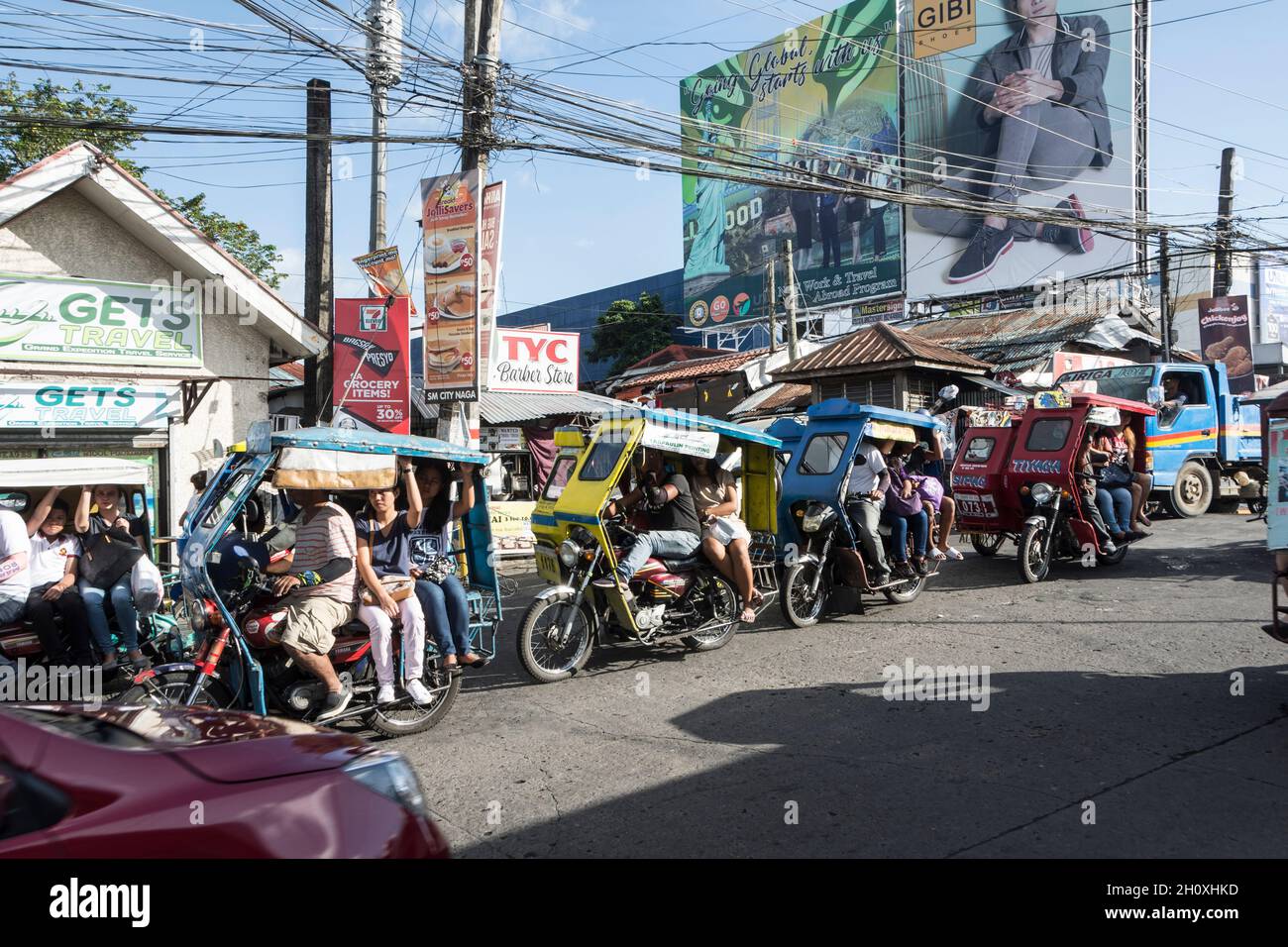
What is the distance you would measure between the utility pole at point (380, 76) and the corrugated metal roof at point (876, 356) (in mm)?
11315

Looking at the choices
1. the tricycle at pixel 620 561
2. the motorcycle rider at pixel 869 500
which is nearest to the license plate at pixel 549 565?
the tricycle at pixel 620 561

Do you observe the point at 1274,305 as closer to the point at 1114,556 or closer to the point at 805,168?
the point at 805,168

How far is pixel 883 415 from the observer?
31.3 ft

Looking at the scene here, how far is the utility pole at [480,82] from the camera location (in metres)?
11.7

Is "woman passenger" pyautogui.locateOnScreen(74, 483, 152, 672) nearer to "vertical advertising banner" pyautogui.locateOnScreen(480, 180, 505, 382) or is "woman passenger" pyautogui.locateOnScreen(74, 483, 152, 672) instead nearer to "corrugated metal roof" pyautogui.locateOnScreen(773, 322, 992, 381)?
"vertical advertising banner" pyautogui.locateOnScreen(480, 180, 505, 382)

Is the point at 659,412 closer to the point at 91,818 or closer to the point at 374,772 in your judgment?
the point at 374,772

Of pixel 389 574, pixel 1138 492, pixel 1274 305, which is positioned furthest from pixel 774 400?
pixel 1274 305

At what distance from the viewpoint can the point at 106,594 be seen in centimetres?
711

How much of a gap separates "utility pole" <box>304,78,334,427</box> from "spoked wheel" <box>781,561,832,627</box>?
7.69 metres

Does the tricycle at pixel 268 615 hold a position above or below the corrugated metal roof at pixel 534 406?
below

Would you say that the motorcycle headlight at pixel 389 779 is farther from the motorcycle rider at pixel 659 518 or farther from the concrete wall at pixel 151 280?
the concrete wall at pixel 151 280

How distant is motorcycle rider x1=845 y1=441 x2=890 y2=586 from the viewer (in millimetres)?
9281

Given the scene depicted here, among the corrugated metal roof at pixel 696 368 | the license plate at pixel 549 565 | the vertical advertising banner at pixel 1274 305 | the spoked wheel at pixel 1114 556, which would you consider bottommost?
the spoked wheel at pixel 1114 556
